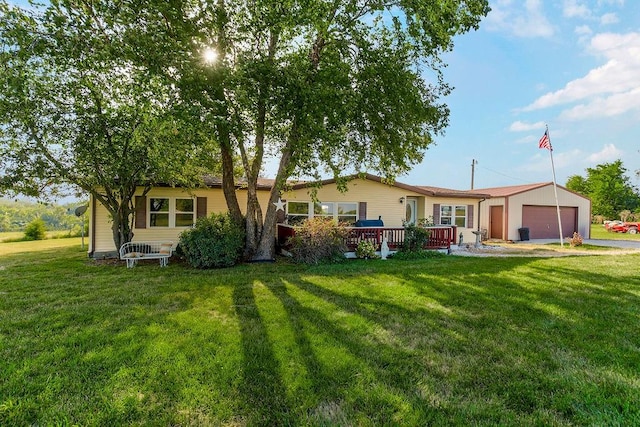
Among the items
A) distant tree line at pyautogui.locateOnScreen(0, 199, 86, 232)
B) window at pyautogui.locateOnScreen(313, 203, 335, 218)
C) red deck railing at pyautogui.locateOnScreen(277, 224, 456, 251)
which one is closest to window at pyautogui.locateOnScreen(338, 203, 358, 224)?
window at pyautogui.locateOnScreen(313, 203, 335, 218)

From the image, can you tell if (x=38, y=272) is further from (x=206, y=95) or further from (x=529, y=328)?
(x=529, y=328)

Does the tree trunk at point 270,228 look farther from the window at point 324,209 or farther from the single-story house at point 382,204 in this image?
the window at point 324,209

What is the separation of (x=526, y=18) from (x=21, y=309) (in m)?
14.7

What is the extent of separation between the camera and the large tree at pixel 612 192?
3634cm

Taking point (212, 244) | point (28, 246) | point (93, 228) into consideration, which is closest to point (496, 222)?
point (212, 244)

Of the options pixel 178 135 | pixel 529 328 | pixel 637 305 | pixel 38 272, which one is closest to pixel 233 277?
pixel 178 135

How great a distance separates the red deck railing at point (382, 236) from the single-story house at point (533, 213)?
756cm

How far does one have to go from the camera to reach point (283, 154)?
9.80 m

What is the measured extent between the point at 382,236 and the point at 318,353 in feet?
26.5

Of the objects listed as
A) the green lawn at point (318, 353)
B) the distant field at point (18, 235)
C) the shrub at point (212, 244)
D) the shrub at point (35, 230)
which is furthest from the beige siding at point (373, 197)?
the distant field at point (18, 235)

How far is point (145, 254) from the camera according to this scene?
9.45 m

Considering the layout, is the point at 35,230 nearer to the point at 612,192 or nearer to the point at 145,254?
the point at 145,254

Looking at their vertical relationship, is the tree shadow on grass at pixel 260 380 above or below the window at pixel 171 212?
below

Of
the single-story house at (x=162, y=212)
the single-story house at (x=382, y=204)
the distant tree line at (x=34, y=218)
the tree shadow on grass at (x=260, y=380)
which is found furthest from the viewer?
the distant tree line at (x=34, y=218)
